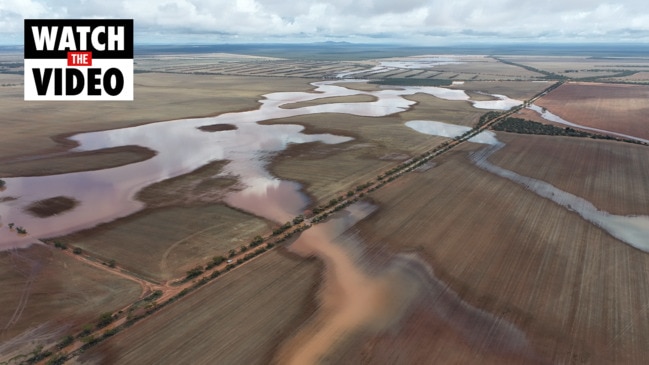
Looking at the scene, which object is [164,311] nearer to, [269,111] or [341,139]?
[341,139]

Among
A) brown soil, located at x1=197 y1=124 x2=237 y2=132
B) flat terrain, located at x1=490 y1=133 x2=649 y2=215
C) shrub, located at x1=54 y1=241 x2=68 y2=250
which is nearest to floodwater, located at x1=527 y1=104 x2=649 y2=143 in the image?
flat terrain, located at x1=490 y1=133 x2=649 y2=215

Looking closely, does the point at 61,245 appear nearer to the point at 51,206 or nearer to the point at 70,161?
the point at 51,206

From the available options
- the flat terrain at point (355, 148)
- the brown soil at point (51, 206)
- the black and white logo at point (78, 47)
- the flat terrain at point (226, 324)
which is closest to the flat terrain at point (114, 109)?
the black and white logo at point (78, 47)

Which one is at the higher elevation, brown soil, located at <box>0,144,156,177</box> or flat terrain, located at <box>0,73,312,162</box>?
flat terrain, located at <box>0,73,312,162</box>

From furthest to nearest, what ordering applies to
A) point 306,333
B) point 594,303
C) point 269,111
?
1. point 269,111
2. point 594,303
3. point 306,333

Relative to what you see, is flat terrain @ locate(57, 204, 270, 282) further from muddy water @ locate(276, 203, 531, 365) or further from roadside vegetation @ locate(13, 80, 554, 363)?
muddy water @ locate(276, 203, 531, 365)

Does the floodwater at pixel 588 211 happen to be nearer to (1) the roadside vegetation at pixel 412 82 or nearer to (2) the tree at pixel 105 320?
(2) the tree at pixel 105 320

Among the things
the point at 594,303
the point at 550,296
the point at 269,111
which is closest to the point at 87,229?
the point at 550,296
